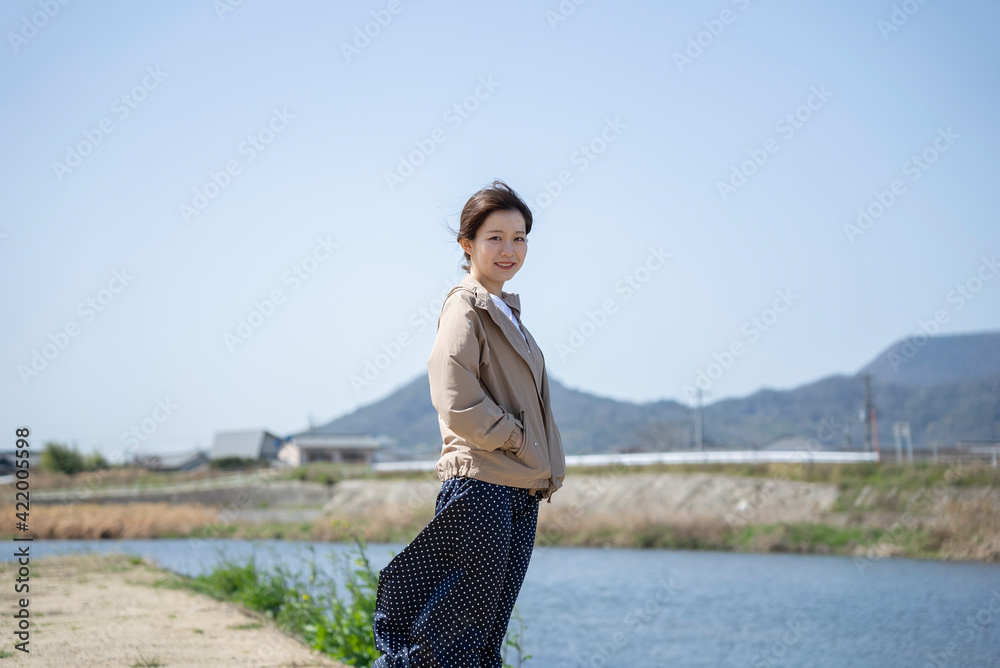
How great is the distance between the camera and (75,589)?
221 inches

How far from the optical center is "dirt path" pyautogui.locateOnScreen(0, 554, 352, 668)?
334 cm

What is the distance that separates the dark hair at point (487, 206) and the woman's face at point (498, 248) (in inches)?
0.7

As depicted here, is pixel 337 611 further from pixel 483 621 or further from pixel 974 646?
pixel 974 646

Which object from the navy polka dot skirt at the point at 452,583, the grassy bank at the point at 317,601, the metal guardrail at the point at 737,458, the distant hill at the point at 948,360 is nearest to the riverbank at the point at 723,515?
the metal guardrail at the point at 737,458

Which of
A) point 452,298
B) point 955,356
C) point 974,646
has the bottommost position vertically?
point 974,646

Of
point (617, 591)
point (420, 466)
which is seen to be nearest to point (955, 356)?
point (420, 466)

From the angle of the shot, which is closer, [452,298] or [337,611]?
[452,298]

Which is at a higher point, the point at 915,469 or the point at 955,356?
the point at 955,356

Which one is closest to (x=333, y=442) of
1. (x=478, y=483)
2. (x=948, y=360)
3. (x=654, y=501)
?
(x=654, y=501)

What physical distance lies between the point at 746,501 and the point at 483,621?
22382 mm

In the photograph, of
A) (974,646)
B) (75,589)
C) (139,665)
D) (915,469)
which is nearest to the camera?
(139,665)

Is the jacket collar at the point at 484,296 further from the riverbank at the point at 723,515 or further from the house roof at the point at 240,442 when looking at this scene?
the house roof at the point at 240,442

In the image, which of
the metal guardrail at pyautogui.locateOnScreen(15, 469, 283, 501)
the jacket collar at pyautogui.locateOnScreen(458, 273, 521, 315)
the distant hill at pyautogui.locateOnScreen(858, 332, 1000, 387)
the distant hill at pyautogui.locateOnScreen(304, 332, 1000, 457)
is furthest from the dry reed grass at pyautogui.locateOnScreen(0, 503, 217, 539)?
the distant hill at pyautogui.locateOnScreen(858, 332, 1000, 387)

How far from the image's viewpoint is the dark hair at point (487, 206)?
8.28 ft
